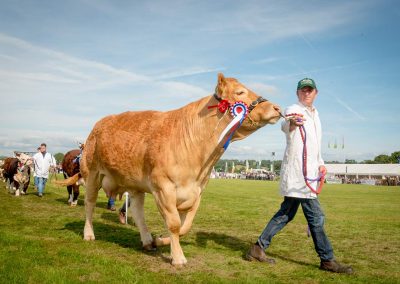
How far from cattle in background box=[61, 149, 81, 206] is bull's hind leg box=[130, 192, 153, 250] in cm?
797

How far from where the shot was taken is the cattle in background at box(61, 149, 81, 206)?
46.8 feet

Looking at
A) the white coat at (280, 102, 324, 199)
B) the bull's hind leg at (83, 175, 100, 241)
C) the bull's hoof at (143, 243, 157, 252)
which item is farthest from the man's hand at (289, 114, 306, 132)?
the bull's hind leg at (83, 175, 100, 241)

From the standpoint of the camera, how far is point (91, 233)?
751 cm

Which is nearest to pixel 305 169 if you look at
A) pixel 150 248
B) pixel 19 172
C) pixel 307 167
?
pixel 307 167

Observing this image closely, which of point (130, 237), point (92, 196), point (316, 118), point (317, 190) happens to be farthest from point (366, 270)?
point (92, 196)

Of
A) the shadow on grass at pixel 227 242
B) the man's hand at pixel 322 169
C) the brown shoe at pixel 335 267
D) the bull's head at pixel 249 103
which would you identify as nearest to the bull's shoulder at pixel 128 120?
the bull's head at pixel 249 103

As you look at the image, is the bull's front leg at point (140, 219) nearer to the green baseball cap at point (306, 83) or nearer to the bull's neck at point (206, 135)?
the bull's neck at point (206, 135)

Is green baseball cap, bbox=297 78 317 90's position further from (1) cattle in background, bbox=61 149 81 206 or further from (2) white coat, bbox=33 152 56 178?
(2) white coat, bbox=33 152 56 178

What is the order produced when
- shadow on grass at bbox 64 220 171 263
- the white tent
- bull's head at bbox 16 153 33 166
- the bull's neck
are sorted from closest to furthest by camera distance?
1. the bull's neck
2. shadow on grass at bbox 64 220 171 263
3. bull's head at bbox 16 153 33 166
4. the white tent

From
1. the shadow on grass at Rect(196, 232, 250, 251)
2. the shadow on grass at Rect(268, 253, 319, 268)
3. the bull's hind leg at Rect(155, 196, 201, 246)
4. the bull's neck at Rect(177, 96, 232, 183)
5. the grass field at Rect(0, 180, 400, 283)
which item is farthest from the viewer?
the shadow on grass at Rect(196, 232, 250, 251)

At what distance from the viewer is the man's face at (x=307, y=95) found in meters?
5.79

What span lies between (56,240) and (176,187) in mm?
3147

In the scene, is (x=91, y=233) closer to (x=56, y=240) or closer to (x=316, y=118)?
(x=56, y=240)

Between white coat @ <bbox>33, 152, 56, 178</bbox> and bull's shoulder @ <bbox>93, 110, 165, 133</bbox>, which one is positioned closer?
bull's shoulder @ <bbox>93, 110, 165, 133</bbox>
